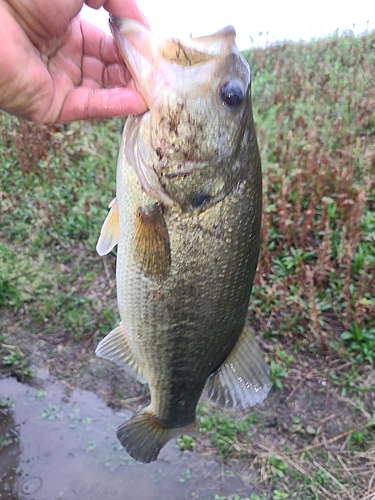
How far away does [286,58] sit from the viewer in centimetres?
615

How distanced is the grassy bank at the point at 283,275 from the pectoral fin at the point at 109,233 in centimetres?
177

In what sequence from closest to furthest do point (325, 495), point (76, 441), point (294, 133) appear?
point (325, 495), point (76, 441), point (294, 133)

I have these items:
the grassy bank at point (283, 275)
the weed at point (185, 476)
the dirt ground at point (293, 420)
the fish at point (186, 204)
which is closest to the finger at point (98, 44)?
the fish at point (186, 204)

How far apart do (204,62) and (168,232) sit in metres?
0.56

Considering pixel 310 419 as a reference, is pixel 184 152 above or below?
above

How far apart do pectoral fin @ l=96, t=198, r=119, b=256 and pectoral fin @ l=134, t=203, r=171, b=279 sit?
189mm

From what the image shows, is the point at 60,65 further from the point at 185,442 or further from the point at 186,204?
the point at 185,442

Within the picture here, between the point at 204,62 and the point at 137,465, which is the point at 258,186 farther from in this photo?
the point at 137,465

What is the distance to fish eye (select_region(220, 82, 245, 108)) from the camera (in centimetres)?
134

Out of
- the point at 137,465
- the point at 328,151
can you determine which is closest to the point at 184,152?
the point at 137,465

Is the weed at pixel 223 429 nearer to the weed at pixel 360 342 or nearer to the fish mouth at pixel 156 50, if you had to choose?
the weed at pixel 360 342

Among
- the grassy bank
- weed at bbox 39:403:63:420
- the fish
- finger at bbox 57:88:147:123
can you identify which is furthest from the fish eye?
weed at bbox 39:403:63:420

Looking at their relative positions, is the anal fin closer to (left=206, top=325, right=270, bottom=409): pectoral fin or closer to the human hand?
(left=206, top=325, right=270, bottom=409): pectoral fin

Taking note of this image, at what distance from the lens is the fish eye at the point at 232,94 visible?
134cm
